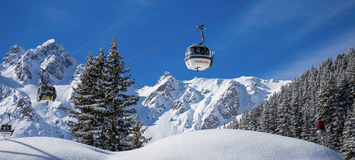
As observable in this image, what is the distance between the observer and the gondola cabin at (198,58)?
63.3ft

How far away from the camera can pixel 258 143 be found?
723 cm

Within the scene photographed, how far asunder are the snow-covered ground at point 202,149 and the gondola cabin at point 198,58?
37.4ft

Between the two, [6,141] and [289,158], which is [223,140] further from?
[6,141]

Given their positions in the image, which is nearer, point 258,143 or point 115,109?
point 258,143

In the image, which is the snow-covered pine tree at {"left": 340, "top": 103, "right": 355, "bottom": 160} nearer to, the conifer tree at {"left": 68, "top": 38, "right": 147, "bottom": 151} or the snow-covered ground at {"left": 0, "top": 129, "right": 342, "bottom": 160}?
the conifer tree at {"left": 68, "top": 38, "right": 147, "bottom": 151}

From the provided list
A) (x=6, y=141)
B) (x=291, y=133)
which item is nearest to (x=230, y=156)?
(x=6, y=141)

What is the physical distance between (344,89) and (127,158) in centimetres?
5716

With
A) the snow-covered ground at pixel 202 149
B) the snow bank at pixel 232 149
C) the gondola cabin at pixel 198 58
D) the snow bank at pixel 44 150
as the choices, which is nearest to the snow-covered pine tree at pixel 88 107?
the gondola cabin at pixel 198 58

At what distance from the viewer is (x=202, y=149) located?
723cm

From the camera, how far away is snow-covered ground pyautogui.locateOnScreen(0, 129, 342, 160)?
6984 millimetres

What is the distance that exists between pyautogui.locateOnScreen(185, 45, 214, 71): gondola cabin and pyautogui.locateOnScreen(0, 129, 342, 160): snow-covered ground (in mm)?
11412

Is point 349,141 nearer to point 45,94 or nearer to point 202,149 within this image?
point 45,94

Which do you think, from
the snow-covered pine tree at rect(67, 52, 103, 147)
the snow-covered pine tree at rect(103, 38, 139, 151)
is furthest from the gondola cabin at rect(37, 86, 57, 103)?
the snow-covered pine tree at rect(103, 38, 139, 151)

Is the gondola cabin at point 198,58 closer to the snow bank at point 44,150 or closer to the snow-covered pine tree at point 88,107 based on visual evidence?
the snow-covered pine tree at point 88,107
